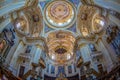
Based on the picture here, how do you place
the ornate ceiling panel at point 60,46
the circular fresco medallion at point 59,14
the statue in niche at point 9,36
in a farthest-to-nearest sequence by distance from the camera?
the ornate ceiling panel at point 60,46 → the circular fresco medallion at point 59,14 → the statue in niche at point 9,36

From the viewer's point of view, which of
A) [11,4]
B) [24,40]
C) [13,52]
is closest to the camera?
[11,4]

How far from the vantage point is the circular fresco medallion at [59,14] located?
37031 mm

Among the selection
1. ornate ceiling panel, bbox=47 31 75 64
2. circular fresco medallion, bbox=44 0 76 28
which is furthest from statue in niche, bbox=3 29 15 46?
ornate ceiling panel, bbox=47 31 75 64

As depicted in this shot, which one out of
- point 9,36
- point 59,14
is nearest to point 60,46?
point 59,14

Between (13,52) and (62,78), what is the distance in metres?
8.47

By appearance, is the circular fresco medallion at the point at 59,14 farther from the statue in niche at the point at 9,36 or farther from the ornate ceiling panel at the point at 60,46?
the statue in niche at the point at 9,36

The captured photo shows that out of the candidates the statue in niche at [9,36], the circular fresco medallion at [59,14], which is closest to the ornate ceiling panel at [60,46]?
the circular fresco medallion at [59,14]

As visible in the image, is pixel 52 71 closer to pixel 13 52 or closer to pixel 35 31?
pixel 35 31

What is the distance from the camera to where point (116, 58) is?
2430 centimetres

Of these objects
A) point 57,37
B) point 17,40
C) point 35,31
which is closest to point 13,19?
point 17,40

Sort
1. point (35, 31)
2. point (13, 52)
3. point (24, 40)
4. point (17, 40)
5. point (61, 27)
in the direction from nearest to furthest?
point (13, 52) < point (17, 40) < point (24, 40) < point (35, 31) < point (61, 27)

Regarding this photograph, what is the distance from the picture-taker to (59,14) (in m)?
39.2

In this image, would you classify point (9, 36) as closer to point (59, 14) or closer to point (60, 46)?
point (59, 14)

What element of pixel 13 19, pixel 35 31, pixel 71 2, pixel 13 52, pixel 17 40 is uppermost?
pixel 71 2
